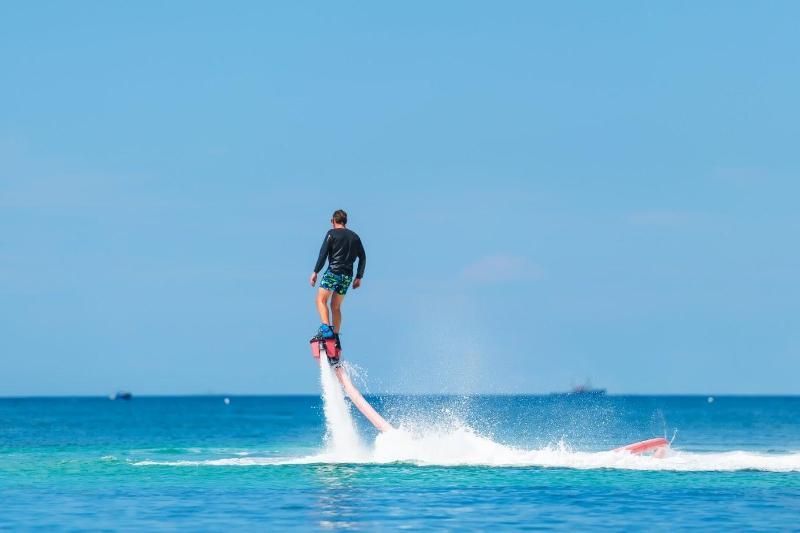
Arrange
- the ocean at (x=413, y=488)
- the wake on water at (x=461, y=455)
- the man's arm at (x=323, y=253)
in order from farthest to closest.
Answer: the wake on water at (x=461, y=455)
the man's arm at (x=323, y=253)
the ocean at (x=413, y=488)

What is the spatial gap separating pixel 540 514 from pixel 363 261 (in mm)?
6802

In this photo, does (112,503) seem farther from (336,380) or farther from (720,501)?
(720,501)

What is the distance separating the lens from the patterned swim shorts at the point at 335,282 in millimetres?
23250

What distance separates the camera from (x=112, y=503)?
20641mm

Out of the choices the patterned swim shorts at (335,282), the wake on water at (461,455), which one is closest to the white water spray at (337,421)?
the wake on water at (461,455)

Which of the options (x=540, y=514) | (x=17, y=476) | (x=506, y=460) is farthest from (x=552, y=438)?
(x=540, y=514)

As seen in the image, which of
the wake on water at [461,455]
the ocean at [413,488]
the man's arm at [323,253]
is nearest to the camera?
the ocean at [413,488]

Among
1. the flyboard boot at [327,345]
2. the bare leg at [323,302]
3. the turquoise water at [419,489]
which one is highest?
the bare leg at [323,302]

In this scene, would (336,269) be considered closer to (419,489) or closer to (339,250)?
(339,250)

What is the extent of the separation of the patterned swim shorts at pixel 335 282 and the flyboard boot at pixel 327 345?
787 millimetres

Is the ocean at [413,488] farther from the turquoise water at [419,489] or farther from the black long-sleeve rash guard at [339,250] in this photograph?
the black long-sleeve rash guard at [339,250]

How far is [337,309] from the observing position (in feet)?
77.5

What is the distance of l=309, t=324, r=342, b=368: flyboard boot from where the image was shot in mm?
23672

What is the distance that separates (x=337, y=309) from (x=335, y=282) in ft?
2.07
